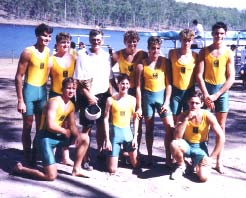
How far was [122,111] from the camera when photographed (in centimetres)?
564

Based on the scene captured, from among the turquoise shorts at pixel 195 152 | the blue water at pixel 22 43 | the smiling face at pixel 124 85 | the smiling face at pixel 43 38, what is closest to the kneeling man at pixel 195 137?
the turquoise shorts at pixel 195 152

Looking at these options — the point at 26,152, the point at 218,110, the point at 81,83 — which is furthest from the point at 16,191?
the point at 218,110

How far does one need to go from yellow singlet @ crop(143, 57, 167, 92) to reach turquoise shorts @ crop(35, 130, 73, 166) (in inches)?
51.9

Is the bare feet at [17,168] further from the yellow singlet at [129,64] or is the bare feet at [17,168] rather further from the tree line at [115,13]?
the tree line at [115,13]

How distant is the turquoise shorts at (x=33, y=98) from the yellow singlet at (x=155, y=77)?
1388mm

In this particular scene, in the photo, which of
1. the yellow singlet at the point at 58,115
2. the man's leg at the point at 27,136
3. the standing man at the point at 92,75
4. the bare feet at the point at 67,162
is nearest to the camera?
the yellow singlet at the point at 58,115

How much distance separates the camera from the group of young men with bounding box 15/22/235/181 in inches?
207

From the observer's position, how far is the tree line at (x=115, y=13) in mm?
119375

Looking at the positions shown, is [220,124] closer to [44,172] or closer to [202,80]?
[202,80]

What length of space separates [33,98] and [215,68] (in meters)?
2.45

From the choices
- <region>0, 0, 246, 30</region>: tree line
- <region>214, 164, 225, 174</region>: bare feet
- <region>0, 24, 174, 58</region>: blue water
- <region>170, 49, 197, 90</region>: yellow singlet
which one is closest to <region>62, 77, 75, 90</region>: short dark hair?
<region>170, 49, 197, 90</region>: yellow singlet

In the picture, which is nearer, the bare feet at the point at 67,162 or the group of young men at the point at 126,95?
the group of young men at the point at 126,95

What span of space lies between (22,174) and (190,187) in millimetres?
2166

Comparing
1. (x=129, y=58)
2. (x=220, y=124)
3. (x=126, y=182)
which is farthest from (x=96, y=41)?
(x=220, y=124)
